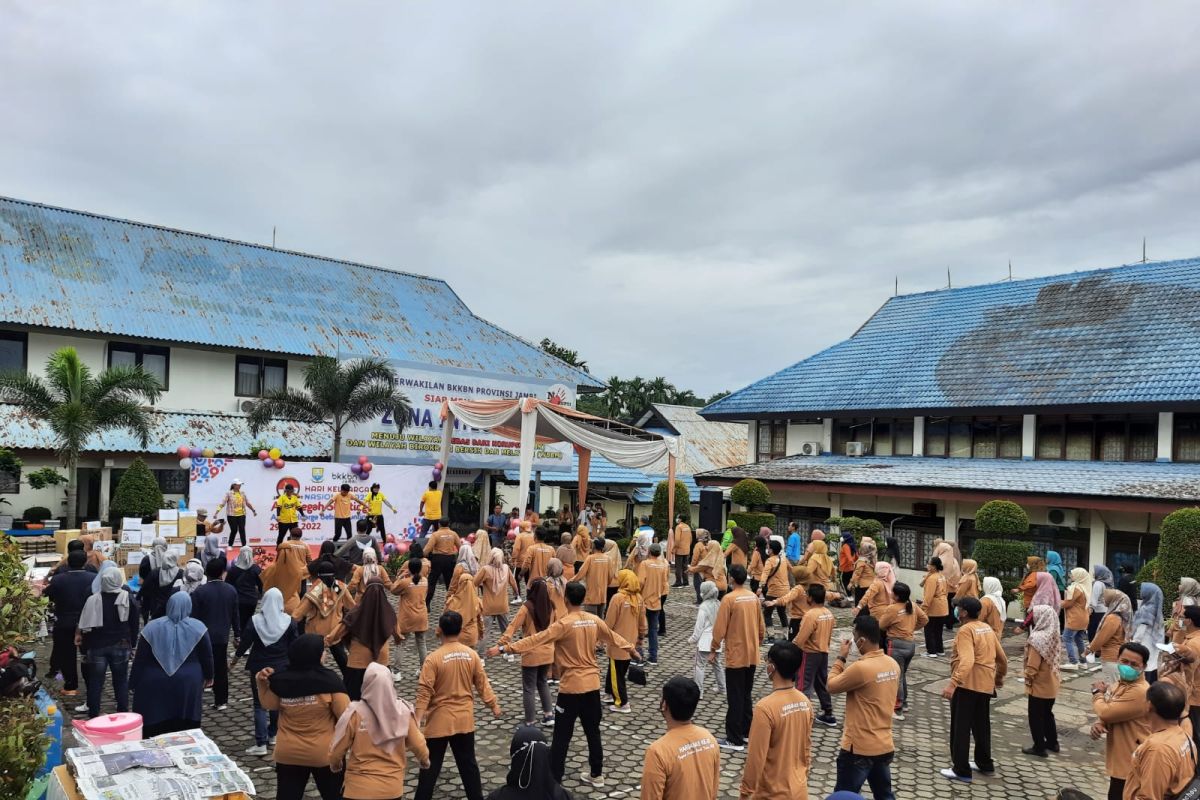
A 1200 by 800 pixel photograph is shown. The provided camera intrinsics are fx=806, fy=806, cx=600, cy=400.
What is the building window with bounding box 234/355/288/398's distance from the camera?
24.5 metres

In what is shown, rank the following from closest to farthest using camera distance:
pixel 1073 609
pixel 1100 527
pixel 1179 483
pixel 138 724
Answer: pixel 138 724 < pixel 1073 609 < pixel 1179 483 < pixel 1100 527

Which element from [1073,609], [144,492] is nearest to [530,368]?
[144,492]

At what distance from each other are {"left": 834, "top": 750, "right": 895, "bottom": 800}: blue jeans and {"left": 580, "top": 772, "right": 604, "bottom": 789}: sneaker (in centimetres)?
217

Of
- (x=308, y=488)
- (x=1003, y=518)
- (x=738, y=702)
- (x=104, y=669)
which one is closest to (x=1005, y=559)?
(x=1003, y=518)

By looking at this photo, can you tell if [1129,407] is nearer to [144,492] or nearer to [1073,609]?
[1073,609]

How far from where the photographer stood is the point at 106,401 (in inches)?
699

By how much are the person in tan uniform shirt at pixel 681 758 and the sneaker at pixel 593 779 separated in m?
3.05

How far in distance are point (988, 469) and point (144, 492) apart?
66.3 ft

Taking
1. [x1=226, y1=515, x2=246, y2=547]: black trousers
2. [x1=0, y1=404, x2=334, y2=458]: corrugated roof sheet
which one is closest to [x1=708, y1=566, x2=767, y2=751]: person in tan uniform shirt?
[x1=226, y1=515, x2=246, y2=547]: black trousers

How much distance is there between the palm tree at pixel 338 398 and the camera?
21.0m

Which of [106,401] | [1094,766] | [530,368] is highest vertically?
[530,368]

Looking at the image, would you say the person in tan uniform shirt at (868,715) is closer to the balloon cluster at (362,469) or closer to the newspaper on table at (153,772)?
the newspaper on table at (153,772)

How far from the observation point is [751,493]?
22.0 m

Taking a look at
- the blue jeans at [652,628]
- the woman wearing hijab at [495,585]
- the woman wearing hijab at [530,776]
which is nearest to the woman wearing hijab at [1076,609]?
the blue jeans at [652,628]
